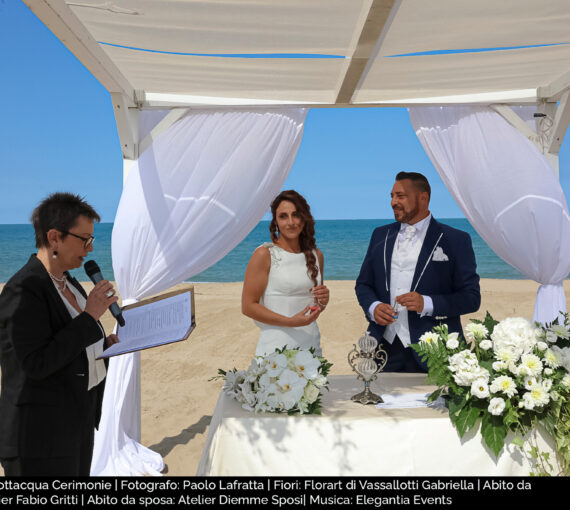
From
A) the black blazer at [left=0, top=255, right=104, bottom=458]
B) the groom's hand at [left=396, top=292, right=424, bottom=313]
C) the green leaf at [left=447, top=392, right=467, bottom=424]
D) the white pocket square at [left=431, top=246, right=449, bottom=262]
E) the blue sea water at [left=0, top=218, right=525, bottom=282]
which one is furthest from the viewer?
the blue sea water at [left=0, top=218, right=525, bottom=282]

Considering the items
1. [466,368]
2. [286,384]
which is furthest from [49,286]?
[466,368]

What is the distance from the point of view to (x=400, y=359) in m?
2.88

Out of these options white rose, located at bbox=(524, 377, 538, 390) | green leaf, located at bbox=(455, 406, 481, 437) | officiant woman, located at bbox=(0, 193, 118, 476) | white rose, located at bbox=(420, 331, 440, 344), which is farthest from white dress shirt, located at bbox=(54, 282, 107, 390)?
white rose, located at bbox=(524, 377, 538, 390)

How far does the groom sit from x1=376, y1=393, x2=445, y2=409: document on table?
51cm

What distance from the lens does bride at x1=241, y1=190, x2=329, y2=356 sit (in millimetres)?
2805

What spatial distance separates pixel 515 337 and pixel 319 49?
2.24 m

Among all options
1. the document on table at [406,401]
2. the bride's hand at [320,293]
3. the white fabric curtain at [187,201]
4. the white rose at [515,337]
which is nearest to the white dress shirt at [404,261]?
the bride's hand at [320,293]

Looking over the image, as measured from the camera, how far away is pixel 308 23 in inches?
116

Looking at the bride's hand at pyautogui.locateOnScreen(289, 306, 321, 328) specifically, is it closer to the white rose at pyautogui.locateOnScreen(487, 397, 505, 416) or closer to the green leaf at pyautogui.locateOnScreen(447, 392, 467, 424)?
the green leaf at pyautogui.locateOnScreen(447, 392, 467, 424)

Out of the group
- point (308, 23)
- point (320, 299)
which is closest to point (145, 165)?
point (308, 23)

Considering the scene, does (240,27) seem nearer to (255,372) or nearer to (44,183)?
(255,372)

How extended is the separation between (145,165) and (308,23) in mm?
1926

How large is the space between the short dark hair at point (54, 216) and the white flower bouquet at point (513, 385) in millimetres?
1515

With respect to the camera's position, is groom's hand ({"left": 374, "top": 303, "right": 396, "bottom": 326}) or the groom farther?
the groom
